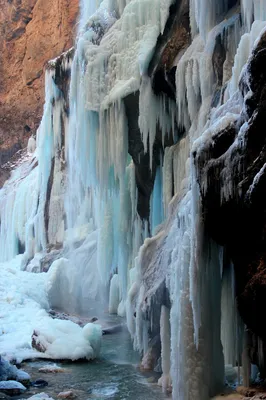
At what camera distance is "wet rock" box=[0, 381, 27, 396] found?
6.77 m

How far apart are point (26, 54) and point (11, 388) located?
27004mm

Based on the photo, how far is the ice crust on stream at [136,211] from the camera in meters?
5.32

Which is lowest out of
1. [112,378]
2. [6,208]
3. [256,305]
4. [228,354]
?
[112,378]

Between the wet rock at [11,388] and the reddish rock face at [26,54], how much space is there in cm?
2426

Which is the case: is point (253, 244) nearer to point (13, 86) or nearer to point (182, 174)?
point (182, 174)

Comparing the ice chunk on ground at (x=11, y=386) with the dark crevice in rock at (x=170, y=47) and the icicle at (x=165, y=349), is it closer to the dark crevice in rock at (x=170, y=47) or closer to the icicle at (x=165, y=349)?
the icicle at (x=165, y=349)

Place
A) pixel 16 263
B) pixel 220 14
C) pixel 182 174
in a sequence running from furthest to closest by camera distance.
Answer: pixel 16 263 → pixel 182 174 → pixel 220 14

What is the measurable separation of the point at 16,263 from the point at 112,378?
1590 cm

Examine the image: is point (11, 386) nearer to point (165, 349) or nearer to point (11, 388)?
point (11, 388)

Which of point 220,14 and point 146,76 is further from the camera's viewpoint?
point 146,76

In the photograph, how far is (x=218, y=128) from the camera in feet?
16.0

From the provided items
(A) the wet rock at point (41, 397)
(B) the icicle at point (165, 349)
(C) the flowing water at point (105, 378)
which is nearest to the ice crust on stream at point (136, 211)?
(B) the icicle at point (165, 349)

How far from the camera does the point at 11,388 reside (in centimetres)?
682

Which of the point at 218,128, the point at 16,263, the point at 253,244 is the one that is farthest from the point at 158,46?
the point at 16,263
